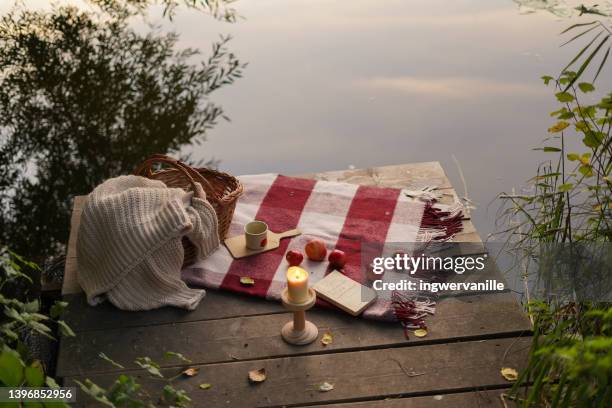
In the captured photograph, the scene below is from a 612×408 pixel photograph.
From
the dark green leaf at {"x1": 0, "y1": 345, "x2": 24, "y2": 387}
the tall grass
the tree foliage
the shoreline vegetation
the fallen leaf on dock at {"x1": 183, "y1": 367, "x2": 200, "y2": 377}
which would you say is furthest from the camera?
the tree foliage

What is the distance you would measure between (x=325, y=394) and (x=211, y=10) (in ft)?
8.95

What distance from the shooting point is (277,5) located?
3.80 meters

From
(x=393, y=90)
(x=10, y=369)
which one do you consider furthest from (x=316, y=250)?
(x=393, y=90)

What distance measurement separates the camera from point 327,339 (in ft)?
5.61

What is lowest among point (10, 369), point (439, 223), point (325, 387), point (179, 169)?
point (325, 387)

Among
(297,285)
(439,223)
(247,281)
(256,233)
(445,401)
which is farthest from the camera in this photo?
(439,223)

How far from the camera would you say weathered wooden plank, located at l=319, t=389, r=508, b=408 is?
1504 mm

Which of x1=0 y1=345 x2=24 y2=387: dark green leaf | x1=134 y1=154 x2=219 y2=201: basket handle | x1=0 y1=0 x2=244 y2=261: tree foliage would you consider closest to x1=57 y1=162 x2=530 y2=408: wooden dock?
x1=134 y1=154 x2=219 y2=201: basket handle

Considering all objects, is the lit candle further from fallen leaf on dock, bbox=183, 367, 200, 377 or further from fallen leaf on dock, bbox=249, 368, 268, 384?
fallen leaf on dock, bbox=183, 367, 200, 377

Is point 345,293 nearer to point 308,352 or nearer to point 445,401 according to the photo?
point 308,352

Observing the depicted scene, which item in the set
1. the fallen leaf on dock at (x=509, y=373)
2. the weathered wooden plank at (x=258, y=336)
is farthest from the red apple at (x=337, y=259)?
the fallen leaf on dock at (x=509, y=373)

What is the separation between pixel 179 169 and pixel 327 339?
2.26ft

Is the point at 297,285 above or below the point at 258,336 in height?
above

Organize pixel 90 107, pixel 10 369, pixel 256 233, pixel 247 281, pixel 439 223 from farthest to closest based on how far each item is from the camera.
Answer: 1. pixel 90 107
2. pixel 439 223
3. pixel 256 233
4. pixel 247 281
5. pixel 10 369
